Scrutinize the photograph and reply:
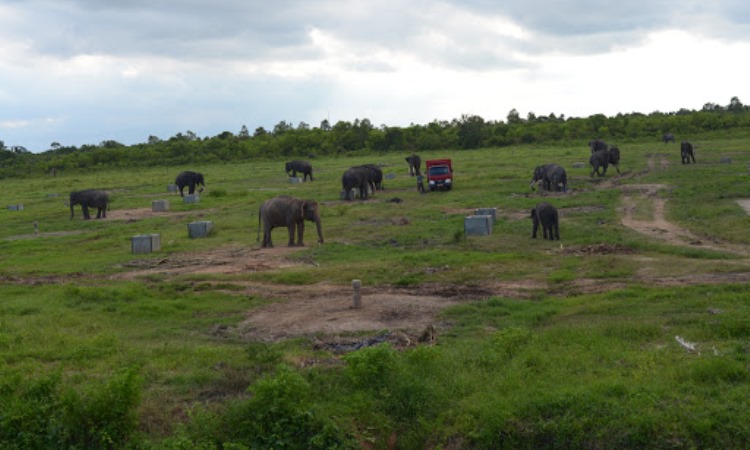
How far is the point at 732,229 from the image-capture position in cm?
2036

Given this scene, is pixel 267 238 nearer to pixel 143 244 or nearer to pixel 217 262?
pixel 217 262

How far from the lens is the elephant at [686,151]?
129 feet

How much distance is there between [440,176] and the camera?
3516cm

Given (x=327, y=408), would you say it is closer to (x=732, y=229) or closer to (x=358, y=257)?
(x=358, y=257)

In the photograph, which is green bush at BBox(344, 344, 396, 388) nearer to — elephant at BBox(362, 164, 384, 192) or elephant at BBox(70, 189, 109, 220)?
elephant at BBox(70, 189, 109, 220)

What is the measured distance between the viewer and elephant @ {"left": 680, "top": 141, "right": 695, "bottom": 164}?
39312 millimetres

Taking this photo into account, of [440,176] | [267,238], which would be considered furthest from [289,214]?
[440,176]

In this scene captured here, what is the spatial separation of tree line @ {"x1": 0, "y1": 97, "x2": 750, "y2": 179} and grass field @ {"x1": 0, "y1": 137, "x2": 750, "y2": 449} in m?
42.8

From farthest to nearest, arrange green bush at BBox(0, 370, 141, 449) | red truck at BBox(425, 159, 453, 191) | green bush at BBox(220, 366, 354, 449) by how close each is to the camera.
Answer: red truck at BBox(425, 159, 453, 191) < green bush at BBox(0, 370, 141, 449) < green bush at BBox(220, 366, 354, 449)

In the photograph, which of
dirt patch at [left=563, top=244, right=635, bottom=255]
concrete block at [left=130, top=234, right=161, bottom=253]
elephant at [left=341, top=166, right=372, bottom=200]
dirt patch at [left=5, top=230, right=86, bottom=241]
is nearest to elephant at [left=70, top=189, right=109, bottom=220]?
dirt patch at [left=5, top=230, right=86, bottom=241]

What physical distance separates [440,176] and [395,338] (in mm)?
23272

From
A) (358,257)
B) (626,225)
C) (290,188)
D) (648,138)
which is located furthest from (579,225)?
(648,138)

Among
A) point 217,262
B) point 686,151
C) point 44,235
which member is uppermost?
point 686,151

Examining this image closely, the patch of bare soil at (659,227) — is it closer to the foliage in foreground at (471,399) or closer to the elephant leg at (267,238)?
the foliage in foreground at (471,399)
